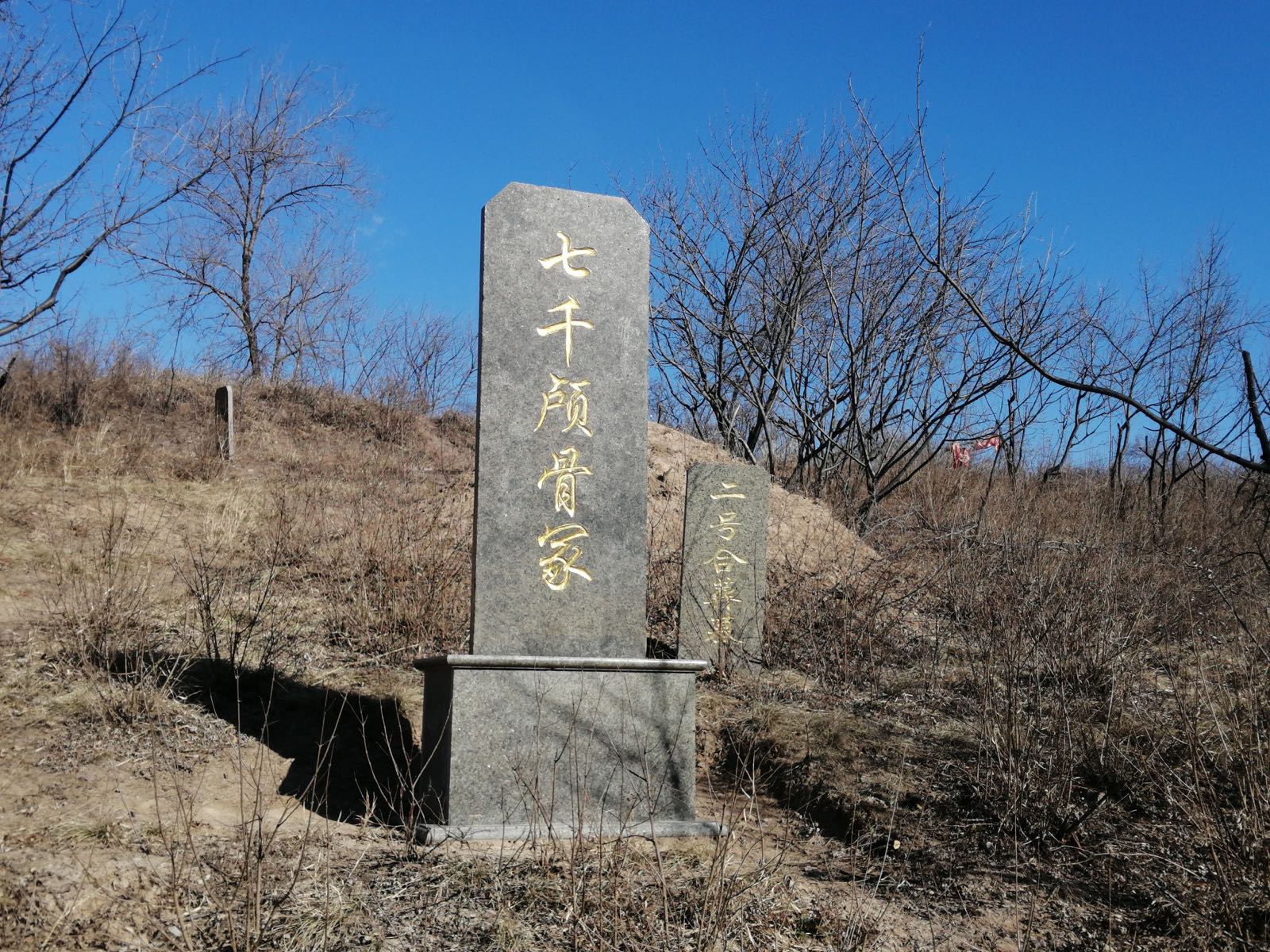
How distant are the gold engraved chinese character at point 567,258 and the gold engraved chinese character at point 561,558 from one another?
1.20 m

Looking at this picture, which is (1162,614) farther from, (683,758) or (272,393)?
(272,393)

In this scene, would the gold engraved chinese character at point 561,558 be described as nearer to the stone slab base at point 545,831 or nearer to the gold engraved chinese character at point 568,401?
the gold engraved chinese character at point 568,401

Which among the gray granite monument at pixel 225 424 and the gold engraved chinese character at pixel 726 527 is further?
the gray granite monument at pixel 225 424

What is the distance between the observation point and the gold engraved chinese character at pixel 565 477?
4582mm

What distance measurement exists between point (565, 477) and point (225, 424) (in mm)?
9294

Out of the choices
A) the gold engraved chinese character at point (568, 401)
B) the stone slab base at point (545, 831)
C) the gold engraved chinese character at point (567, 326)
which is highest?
the gold engraved chinese character at point (567, 326)

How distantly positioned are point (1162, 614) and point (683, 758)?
14.0 ft

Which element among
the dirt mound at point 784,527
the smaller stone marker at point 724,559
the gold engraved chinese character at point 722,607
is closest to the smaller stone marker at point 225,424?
the dirt mound at point 784,527

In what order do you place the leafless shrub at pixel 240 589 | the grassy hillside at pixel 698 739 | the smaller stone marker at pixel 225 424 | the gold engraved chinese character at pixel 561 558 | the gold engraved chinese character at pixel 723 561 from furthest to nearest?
the smaller stone marker at pixel 225 424 → the gold engraved chinese character at pixel 723 561 → the leafless shrub at pixel 240 589 → the gold engraved chinese character at pixel 561 558 → the grassy hillside at pixel 698 739

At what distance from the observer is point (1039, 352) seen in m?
12.5

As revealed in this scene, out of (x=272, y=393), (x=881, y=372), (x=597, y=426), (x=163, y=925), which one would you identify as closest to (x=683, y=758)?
(x=597, y=426)

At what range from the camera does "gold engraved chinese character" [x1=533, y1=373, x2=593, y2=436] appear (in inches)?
181

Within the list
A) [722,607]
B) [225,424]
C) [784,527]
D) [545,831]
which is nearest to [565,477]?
[545,831]

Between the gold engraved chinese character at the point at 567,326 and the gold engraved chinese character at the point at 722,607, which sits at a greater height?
the gold engraved chinese character at the point at 567,326
